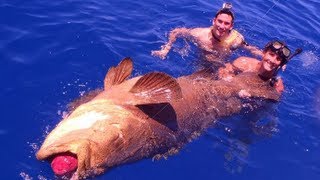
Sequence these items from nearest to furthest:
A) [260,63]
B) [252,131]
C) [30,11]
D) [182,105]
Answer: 1. [182,105]
2. [252,131]
3. [260,63]
4. [30,11]

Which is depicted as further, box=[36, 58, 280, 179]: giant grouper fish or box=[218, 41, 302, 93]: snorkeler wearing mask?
box=[218, 41, 302, 93]: snorkeler wearing mask

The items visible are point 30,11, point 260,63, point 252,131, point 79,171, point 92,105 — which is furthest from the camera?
point 30,11

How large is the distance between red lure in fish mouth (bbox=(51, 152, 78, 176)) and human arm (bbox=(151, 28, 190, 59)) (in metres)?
4.77

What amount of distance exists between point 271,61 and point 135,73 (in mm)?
2536

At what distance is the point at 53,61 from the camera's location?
312 inches

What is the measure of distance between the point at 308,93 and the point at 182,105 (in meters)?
4.30

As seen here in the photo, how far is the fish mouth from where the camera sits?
4043 millimetres

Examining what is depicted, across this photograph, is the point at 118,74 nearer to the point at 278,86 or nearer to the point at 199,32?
the point at 278,86

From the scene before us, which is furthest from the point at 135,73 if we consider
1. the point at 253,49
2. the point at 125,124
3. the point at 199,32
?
the point at 125,124

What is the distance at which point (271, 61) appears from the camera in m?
7.93

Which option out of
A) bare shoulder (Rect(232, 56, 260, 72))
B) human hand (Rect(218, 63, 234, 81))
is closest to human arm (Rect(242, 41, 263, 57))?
bare shoulder (Rect(232, 56, 260, 72))

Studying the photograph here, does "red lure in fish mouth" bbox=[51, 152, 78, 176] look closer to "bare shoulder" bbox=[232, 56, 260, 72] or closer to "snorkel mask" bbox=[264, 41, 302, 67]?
"snorkel mask" bbox=[264, 41, 302, 67]

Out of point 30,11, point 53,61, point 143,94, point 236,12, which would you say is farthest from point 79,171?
point 236,12

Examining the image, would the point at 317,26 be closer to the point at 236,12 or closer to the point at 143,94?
the point at 236,12
